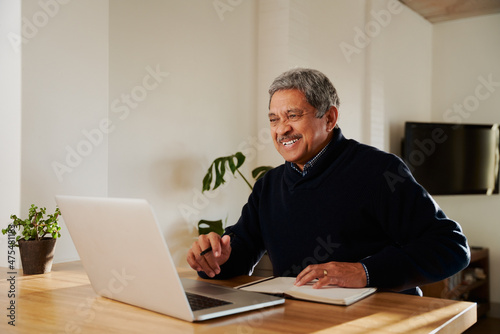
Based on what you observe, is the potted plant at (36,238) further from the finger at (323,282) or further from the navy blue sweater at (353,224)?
the finger at (323,282)

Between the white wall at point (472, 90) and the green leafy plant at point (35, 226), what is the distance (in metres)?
4.63

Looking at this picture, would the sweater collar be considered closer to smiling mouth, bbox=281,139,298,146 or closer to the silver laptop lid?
smiling mouth, bbox=281,139,298,146

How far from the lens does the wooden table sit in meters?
1.06

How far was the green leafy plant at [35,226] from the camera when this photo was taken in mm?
1852

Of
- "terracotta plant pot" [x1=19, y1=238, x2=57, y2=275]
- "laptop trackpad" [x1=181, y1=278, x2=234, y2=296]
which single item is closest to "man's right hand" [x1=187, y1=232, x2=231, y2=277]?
"laptop trackpad" [x1=181, y1=278, x2=234, y2=296]

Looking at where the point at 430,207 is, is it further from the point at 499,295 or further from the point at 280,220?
the point at 499,295

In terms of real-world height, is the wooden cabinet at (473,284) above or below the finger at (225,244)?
below

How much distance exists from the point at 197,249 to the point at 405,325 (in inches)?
27.6

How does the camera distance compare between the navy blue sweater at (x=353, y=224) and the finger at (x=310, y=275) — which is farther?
the navy blue sweater at (x=353, y=224)

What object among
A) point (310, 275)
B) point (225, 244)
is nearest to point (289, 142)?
point (225, 244)

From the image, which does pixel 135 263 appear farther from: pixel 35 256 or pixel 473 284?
pixel 473 284

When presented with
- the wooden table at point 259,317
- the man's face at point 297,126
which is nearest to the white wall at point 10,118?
the wooden table at point 259,317

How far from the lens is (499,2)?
16.7 feet

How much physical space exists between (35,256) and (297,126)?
39.7 inches
